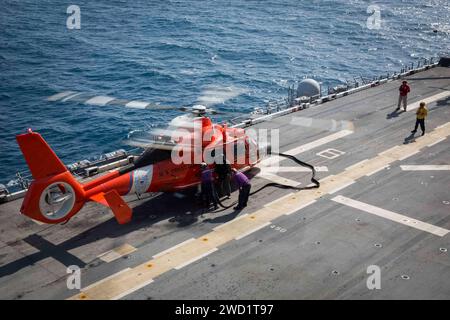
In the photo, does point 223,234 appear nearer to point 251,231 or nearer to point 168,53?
point 251,231

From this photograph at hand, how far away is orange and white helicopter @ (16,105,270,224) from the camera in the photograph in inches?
659

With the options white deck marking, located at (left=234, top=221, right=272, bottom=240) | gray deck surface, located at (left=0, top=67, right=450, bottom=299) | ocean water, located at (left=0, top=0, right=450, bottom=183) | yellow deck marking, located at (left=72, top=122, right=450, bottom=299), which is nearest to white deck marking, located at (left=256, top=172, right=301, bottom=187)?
gray deck surface, located at (left=0, top=67, right=450, bottom=299)

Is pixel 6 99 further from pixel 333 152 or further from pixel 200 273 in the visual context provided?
pixel 200 273

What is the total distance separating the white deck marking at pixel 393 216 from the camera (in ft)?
60.2

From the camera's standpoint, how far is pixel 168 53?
68562 millimetres

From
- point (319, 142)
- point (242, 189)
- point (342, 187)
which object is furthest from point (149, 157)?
point (319, 142)

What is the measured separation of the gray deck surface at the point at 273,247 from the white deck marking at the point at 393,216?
0.93ft

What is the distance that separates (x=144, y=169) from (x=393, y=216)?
34.8 ft

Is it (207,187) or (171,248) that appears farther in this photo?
(207,187)

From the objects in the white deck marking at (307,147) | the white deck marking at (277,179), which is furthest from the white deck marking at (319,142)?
the white deck marking at (277,179)

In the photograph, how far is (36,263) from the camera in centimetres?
1684

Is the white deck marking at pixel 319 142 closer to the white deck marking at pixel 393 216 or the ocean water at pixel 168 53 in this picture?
the white deck marking at pixel 393 216

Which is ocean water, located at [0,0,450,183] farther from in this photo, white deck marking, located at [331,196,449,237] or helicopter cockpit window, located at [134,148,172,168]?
white deck marking, located at [331,196,449,237]
